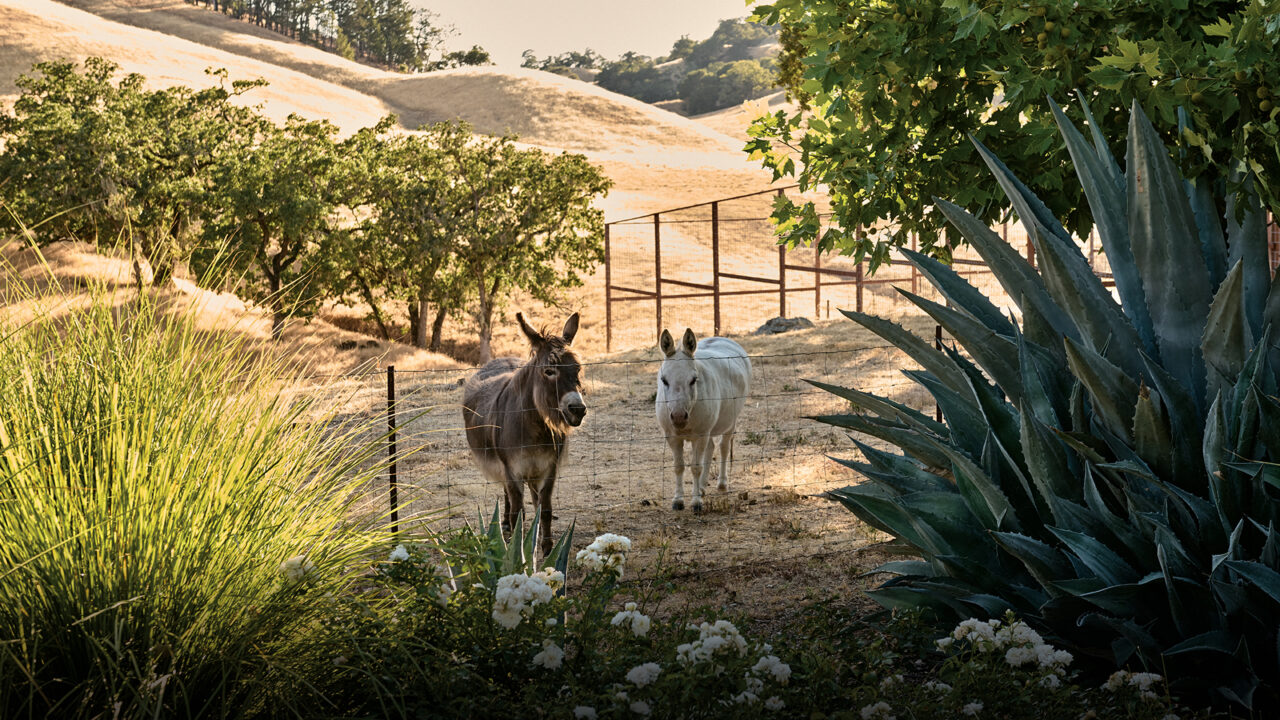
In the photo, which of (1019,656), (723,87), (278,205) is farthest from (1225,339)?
(723,87)

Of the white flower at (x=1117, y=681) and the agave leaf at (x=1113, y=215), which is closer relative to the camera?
the white flower at (x=1117, y=681)

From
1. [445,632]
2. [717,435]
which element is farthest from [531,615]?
[717,435]

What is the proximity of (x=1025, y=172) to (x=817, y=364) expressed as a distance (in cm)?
1123

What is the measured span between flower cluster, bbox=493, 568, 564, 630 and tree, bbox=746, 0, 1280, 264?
7.09 feet

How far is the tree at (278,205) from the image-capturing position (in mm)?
17719

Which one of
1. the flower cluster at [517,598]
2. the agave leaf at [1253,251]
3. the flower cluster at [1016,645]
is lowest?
the flower cluster at [1016,645]

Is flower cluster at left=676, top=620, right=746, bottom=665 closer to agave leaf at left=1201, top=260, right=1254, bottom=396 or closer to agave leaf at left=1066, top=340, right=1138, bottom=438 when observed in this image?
agave leaf at left=1066, top=340, right=1138, bottom=438

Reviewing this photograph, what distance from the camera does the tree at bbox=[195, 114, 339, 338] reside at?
1772cm

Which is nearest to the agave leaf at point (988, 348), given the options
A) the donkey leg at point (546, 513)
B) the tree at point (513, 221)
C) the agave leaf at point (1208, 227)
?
the agave leaf at point (1208, 227)

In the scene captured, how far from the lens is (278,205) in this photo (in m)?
17.9

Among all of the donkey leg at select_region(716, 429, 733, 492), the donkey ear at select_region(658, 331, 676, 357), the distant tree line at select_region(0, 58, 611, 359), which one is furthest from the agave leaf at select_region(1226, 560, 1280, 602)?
the distant tree line at select_region(0, 58, 611, 359)

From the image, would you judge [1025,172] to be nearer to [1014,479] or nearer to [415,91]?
[1014,479]

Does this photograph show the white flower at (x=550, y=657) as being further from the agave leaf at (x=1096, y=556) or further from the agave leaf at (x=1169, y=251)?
the agave leaf at (x=1169, y=251)

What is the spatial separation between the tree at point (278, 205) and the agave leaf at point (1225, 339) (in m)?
15.5
